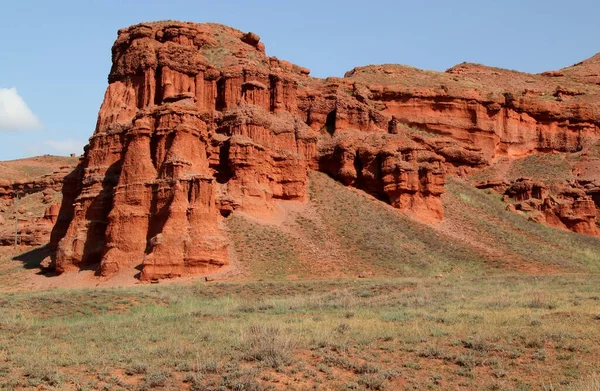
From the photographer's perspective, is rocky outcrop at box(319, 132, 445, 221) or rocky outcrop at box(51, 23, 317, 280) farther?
rocky outcrop at box(319, 132, 445, 221)

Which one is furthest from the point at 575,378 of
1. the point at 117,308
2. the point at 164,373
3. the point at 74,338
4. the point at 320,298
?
the point at 117,308

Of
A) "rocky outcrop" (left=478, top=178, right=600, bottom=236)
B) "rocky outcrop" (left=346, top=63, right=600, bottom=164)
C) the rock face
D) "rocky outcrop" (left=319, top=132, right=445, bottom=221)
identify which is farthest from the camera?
"rocky outcrop" (left=346, top=63, right=600, bottom=164)

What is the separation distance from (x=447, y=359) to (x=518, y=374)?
4.77 ft

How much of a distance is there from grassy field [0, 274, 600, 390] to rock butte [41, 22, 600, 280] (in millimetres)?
10835

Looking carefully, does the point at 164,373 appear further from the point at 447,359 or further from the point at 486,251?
the point at 486,251

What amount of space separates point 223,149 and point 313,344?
25.8 meters

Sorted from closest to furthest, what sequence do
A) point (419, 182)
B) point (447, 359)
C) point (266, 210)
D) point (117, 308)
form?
point (447, 359) → point (117, 308) → point (266, 210) → point (419, 182)

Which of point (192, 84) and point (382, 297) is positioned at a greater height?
point (192, 84)

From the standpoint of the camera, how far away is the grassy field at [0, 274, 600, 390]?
1173cm

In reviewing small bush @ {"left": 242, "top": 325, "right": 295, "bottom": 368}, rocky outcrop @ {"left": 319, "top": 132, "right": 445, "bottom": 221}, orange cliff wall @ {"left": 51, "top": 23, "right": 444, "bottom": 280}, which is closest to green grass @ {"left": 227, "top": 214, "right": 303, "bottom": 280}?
orange cliff wall @ {"left": 51, "top": 23, "right": 444, "bottom": 280}

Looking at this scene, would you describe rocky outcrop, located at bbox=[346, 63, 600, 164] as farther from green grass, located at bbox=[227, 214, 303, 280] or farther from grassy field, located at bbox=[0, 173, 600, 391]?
grassy field, located at bbox=[0, 173, 600, 391]

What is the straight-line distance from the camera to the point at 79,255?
34438mm

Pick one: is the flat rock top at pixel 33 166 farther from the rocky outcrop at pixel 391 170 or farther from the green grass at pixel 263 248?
the green grass at pixel 263 248

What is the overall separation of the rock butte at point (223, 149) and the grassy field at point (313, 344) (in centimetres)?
1083
